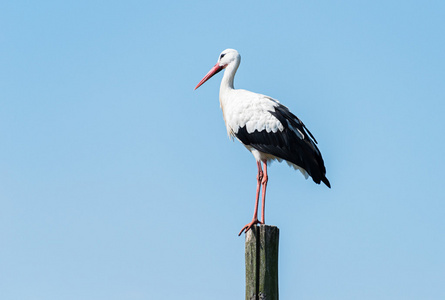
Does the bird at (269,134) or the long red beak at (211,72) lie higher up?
the long red beak at (211,72)

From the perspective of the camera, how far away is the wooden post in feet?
18.4

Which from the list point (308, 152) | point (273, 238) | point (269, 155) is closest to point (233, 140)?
point (269, 155)

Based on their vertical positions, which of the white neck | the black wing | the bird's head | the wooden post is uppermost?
the bird's head

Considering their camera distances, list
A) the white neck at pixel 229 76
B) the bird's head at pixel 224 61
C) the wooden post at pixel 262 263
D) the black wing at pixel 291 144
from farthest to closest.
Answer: the bird's head at pixel 224 61 < the white neck at pixel 229 76 < the black wing at pixel 291 144 < the wooden post at pixel 262 263

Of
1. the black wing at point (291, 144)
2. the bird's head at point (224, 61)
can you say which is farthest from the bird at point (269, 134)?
the bird's head at point (224, 61)

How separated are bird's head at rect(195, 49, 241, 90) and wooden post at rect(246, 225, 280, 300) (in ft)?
13.1

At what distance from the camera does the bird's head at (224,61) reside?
9375mm

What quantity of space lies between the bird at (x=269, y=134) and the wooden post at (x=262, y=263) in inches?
82.6

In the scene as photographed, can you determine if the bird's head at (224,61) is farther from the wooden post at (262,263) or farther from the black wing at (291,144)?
the wooden post at (262,263)

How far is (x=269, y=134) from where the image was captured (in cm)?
841

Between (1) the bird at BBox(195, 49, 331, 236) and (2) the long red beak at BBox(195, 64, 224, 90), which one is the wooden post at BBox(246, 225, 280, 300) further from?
(2) the long red beak at BBox(195, 64, 224, 90)

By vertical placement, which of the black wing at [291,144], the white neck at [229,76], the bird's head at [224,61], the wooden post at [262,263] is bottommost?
the wooden post at [262,263]

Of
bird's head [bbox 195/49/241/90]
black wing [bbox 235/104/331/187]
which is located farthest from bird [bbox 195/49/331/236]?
bird's head [bbox 195/49/241/90]

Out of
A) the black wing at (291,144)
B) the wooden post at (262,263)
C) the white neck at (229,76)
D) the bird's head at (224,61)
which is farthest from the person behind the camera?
the bird's head at (224,61)
